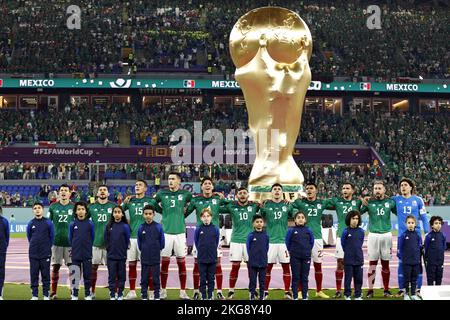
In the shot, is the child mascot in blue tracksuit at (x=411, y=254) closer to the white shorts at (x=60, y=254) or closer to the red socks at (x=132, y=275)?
the red socks at (x=132, y=275)

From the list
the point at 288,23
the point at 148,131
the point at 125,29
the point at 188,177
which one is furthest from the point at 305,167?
the point at 288,23

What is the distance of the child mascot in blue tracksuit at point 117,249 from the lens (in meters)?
11.2

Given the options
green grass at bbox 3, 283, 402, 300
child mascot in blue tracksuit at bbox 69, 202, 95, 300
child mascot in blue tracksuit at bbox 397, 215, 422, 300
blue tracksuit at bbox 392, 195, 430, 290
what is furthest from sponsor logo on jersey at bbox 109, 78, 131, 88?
child mascot in blue tracksuit at bbox 397, 215, 422, 300

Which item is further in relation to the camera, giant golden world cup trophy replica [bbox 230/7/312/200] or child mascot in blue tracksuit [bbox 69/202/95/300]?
giant golden world cup trophy replica [bbox 230/7/312/200]

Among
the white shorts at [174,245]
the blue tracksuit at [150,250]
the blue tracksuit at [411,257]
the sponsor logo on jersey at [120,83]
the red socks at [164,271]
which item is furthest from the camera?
the sponsor logo on jersey at [120,83]

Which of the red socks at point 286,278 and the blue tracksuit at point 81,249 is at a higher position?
the blue tracksuit at point 81,249

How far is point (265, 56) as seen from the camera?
19.0 meters

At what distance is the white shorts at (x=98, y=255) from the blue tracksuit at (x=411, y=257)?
195 inches

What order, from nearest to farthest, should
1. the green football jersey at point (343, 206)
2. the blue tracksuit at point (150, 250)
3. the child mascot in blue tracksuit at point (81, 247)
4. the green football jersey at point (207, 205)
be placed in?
1. the blue tracksuit at point (150, 250)
2. the child mascot in blue tracksuit at point (81, 247)
3. the green football jersey at point (207, 205)
4. the green football jersey at point (343, 206)

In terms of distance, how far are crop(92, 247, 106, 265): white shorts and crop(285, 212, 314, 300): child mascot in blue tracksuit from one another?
3.09 m

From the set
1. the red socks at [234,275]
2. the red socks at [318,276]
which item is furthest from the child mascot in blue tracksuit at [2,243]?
the red socks at [318,276]

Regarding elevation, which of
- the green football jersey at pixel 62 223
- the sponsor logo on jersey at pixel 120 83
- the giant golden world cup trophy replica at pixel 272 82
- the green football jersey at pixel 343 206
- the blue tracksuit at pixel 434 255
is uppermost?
the sponsor logo on jersey at pixel 120 83

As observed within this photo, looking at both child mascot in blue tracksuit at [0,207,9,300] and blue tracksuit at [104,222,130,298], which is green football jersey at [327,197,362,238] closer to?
blue tracksuit at [104,222,130,298]

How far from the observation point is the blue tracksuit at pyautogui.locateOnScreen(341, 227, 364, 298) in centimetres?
1129
